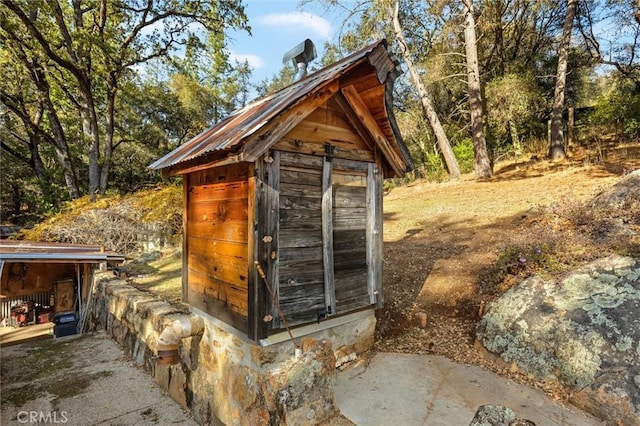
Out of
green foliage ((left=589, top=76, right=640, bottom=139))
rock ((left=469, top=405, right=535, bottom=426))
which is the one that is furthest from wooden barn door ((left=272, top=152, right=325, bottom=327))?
green foliage ((left=589, top=76, right=640, bottom=139))

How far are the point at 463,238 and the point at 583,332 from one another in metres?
3.92

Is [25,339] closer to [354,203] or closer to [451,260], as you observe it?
[354,203]

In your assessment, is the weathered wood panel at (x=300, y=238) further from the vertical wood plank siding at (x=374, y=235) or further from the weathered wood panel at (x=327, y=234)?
the vertical wood plank siding at (x=374, y=235)

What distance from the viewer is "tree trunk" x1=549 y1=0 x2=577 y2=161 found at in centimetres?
1128

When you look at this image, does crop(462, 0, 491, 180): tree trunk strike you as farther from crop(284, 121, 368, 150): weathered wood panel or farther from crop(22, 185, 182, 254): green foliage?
crop(22, 185, 182, 254): green foliage

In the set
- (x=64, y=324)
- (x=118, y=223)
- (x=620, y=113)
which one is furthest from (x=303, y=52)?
(x=620, y=113)

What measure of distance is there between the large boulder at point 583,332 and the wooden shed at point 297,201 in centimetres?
163

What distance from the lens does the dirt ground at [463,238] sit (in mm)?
4496

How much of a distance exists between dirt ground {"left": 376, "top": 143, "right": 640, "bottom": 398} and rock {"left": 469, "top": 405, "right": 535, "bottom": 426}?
1.00 meters

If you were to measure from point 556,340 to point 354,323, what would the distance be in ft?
7.20

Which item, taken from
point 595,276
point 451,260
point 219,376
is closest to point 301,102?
point 219,376

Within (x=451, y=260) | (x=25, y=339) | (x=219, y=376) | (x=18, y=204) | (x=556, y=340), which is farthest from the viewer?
(x=18, y=204)

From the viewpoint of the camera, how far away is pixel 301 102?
319cm

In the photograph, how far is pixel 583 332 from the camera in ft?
11.0
